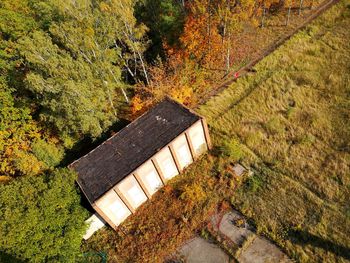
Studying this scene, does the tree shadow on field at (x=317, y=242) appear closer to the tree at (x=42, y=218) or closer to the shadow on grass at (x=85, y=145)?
the tree at (x=42, y=218)

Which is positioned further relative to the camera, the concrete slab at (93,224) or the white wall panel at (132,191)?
the concrete slab at (93,224)

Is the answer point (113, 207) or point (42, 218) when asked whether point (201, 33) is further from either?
point (42, 218)

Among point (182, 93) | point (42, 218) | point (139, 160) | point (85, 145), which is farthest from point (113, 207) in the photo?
point (182, 93)

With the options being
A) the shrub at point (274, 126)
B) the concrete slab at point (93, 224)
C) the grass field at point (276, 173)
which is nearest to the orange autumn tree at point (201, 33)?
the grass field at point (276, 173)

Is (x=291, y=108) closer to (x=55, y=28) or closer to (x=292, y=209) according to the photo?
(x=292, y=209)

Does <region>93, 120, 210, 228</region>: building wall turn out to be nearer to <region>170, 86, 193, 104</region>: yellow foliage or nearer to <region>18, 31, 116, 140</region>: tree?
<region>170, 86, 193, 104</region>: yellow foliage

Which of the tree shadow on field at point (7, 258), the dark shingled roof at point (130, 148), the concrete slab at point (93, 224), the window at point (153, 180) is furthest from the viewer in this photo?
the window at point (153, 180)

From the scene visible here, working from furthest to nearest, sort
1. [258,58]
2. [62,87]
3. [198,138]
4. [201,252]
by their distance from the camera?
[258,58] → [198,138] → [62,87] → [201,252]
